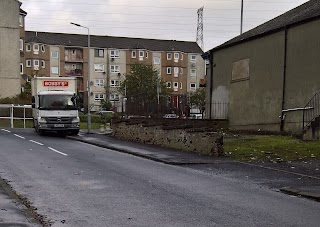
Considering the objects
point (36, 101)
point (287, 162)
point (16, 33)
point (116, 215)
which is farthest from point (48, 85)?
point (16, 33)

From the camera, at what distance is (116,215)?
723 centimetres

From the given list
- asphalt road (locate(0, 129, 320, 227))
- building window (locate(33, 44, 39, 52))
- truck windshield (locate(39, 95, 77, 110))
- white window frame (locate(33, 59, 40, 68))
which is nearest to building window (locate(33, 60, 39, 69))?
white window frame (locate(33, 59, 40, 68))

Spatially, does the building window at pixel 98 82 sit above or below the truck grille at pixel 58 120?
above

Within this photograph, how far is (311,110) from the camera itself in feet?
74.2

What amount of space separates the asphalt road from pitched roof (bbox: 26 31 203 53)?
7338 centimetres

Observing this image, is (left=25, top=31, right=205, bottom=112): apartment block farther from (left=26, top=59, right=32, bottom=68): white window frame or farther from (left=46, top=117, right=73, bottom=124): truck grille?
(left=46, top=117, right=73, bottom=124): truck grille

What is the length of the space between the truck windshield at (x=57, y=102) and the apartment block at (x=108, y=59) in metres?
51.0

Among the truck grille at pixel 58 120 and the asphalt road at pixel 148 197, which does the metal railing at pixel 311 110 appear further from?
the truck grille at pixel 58 120

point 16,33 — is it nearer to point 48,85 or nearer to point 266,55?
point 48,85

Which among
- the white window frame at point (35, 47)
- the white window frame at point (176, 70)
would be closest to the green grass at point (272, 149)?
the white window frame at point (35, 47)

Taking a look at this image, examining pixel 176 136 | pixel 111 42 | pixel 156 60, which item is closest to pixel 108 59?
pixel 111 42

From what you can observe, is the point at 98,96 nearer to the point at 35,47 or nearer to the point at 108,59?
the point at 108,59

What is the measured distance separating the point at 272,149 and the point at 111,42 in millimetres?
73845

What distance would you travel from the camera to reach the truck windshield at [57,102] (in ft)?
91.7
